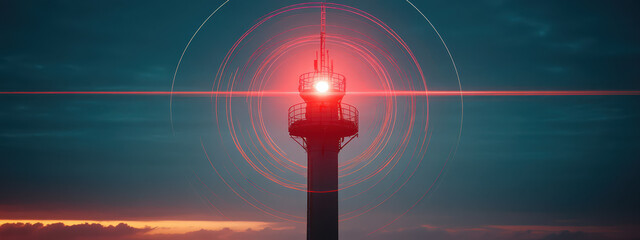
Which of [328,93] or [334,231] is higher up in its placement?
[328,93]

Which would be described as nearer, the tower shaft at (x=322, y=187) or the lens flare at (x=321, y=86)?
the tower shaft at (x=322, y=187)

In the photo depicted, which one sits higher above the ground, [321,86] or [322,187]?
[321,86]

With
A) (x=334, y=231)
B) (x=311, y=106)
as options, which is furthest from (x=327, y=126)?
(x=334, y=231)

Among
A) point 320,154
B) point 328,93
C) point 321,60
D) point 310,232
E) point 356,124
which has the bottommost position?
point 310,232

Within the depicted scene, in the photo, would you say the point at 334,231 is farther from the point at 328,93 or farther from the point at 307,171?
the point at 328,93

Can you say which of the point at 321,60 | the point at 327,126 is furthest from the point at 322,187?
the point at 321,60

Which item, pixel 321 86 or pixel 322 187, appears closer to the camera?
pixel 322 187

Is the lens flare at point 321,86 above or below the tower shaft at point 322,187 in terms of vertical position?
above
